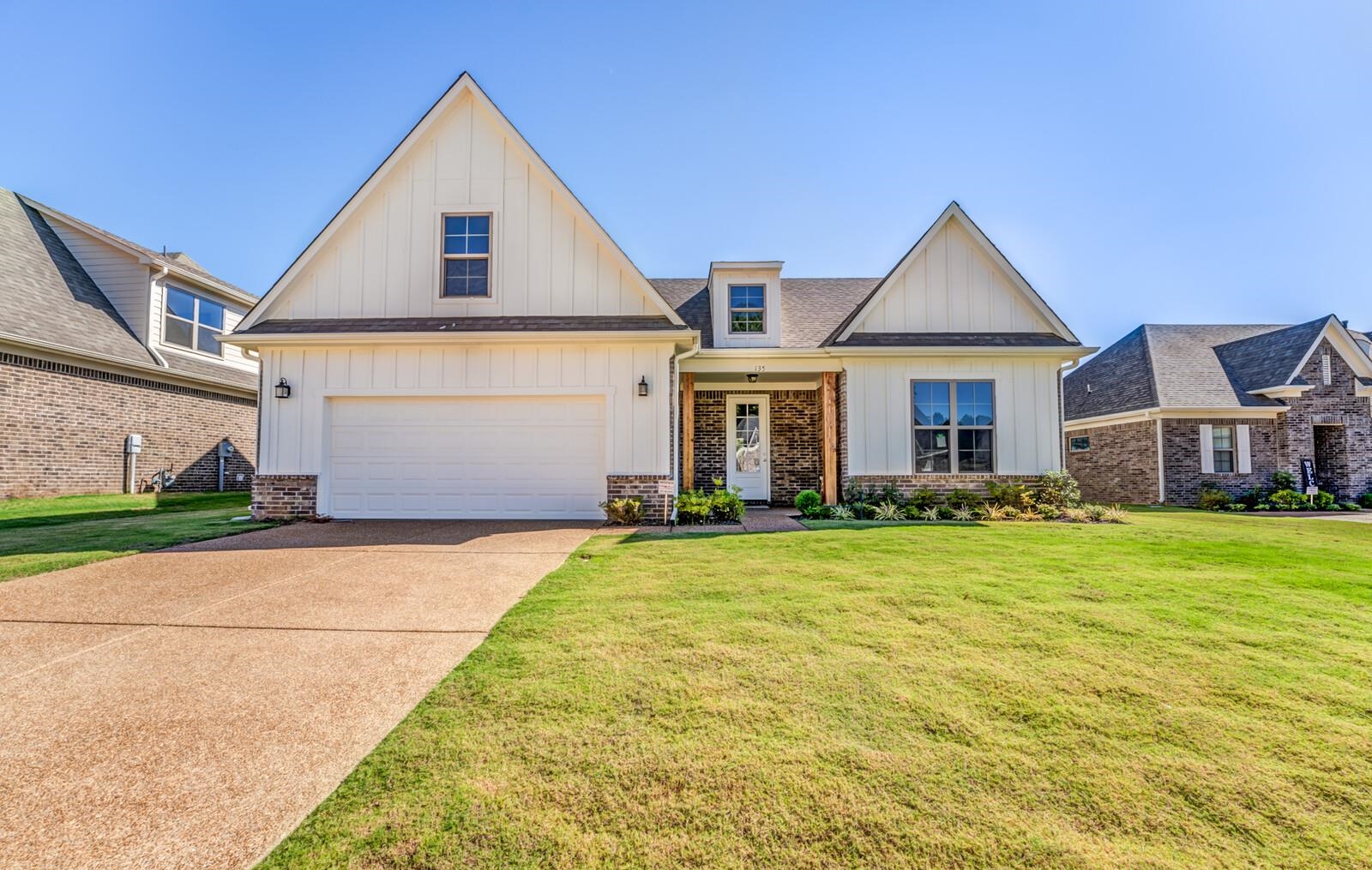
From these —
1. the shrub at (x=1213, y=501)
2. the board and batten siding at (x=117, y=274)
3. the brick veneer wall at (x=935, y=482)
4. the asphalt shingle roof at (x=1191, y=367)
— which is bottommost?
the shrub at (x=1213, y=501)

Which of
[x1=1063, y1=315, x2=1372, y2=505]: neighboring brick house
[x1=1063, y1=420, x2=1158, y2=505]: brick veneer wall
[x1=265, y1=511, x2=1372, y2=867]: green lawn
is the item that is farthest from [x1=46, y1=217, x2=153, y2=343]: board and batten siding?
[x1=1063, y1=315, x2=1372, y2=505]: neighboring brick house

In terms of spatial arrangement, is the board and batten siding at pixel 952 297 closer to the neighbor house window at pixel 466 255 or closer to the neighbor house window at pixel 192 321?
the neighbor house window at pixel 466 255

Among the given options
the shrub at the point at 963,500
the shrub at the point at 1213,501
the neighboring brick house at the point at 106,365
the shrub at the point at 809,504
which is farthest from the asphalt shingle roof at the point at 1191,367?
the neighboring brick house at the point at 106,365

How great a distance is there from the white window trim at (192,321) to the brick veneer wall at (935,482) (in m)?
15.0

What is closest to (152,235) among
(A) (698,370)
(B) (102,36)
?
(B) (102,36)

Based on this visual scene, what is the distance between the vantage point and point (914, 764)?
2.23 meters

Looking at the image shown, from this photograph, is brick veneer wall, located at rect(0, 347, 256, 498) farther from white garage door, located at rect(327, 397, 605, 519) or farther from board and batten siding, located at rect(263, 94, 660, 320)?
white garage door, located at rect(327, 397, 605, 519)

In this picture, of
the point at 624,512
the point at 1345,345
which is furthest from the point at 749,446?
the point at 1345,345

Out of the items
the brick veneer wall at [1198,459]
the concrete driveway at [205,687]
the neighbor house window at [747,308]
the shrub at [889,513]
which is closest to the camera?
the concrete driveway at [205,687]

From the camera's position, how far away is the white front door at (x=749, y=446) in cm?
1338

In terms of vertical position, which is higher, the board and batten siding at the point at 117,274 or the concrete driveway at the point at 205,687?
the board and batten siding at the point at 117,274

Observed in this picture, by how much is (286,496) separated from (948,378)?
1186cm

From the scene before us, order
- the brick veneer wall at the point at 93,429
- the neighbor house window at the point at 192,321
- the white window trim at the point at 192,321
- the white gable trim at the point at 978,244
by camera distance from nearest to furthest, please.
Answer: the brick veneer wall at the point at 93,429 → the white gable trim at the point at 978,244 → the white window trim at the point at 192,321 → the neighbor house window at the point at 192,321

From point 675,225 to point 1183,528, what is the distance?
12.0 m
